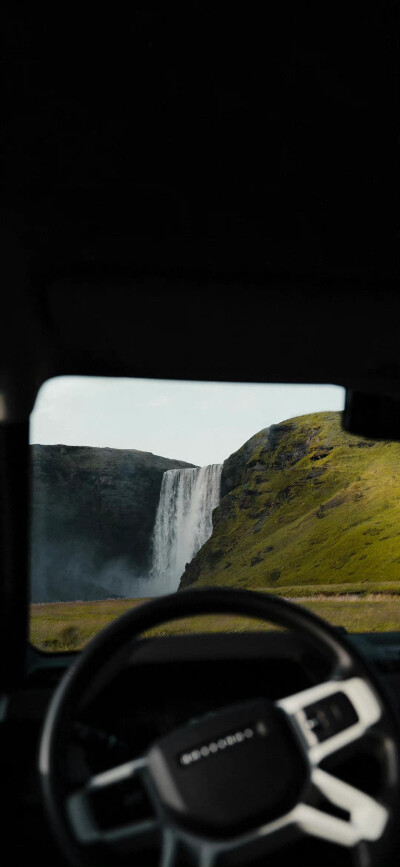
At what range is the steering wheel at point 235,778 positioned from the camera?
123 cm

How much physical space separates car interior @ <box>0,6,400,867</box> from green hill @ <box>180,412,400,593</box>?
110 feet

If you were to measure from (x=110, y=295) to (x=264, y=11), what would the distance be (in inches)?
43.1

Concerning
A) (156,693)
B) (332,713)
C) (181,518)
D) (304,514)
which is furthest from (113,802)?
(304,514)

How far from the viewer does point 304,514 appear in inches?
2039

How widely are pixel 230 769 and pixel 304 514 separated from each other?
51.4 m

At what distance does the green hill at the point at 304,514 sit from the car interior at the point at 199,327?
33468 millimetres

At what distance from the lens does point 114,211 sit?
84.4 inches

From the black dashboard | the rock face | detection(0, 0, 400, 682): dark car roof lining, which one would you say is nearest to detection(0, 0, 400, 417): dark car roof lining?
detection(0, 0, 400, 682): dark car roof lining

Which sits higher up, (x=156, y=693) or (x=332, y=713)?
(x=332, y=713)

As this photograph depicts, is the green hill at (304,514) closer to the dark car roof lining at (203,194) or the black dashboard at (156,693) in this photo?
the dark car roof lining at (203,194)

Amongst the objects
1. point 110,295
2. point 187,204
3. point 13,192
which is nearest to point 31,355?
point 110,295

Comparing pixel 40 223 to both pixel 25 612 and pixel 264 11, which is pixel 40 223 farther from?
pixel 25 612

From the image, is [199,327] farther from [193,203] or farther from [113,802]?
[113,802]

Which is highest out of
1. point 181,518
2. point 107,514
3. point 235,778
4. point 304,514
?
point 235,778
